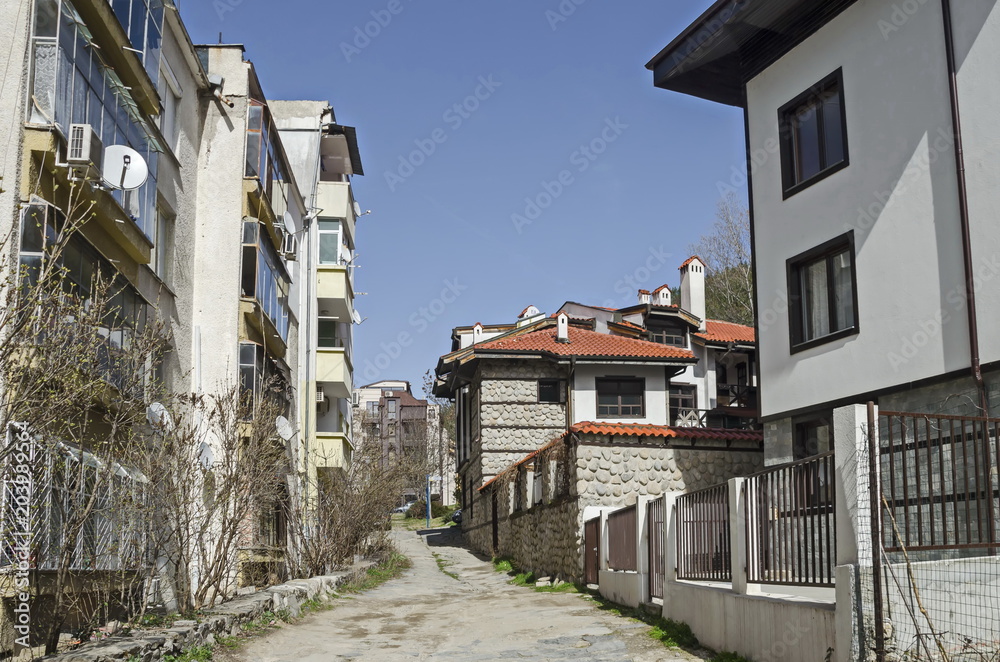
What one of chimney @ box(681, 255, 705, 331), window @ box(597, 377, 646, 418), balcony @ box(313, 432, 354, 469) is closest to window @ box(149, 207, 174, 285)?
balcony @ box(313, 432, 354, 469)

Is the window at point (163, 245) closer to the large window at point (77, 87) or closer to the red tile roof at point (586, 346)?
the large window at point (77, 87)

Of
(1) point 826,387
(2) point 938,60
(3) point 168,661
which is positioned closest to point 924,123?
(2) point 938,60

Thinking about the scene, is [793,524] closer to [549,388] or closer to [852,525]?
[852,525]

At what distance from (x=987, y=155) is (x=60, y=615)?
12.1 meters

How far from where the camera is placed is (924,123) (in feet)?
46.4

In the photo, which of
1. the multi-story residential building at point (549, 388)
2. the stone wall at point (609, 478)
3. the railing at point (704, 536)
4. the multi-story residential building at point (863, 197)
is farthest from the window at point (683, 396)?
the railing at point (704, 536)

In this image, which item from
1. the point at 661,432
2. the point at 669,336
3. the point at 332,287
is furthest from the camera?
the point at 669,336

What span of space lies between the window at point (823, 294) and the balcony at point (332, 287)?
16.2 m

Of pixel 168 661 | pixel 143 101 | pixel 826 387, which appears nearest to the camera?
pixel 168 661

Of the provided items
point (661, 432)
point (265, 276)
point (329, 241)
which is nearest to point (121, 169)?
point (265, 276)

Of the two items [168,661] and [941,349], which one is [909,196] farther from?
[168,661]

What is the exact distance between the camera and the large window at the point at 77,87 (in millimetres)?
10516

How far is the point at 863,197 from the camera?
600 inches

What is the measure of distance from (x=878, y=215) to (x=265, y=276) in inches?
498
